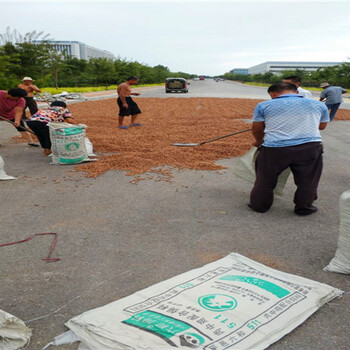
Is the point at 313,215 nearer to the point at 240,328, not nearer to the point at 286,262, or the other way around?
the point at 286,262

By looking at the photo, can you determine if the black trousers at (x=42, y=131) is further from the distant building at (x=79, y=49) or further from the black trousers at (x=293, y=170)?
the distant building at (x=79, y=49)

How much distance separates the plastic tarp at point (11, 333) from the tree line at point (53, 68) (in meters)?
20.8

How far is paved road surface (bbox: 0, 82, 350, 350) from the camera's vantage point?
2.23 meters

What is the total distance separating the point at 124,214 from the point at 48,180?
1886 millimetres

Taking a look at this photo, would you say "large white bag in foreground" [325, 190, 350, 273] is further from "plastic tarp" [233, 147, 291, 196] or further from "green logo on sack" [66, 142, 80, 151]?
"green logo on sack" [66, 142, 80, 151]

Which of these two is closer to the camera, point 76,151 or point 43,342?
point 43,342

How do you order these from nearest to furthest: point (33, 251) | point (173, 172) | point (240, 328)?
point (240, 328) → point (33, 251) → point (173, 172)

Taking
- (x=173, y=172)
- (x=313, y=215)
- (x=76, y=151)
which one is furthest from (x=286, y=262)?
(x=76, y=151)

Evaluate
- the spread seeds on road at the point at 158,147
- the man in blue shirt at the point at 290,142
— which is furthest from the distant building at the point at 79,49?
the man in blue shirt at the point at 290,142

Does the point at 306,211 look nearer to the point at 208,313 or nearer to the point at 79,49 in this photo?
the point at 208,313

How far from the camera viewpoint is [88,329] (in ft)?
6.19

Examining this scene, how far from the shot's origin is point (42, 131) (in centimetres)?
628

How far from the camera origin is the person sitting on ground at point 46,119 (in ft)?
20.2

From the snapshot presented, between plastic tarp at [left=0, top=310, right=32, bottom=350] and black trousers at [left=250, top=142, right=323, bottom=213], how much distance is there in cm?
271
